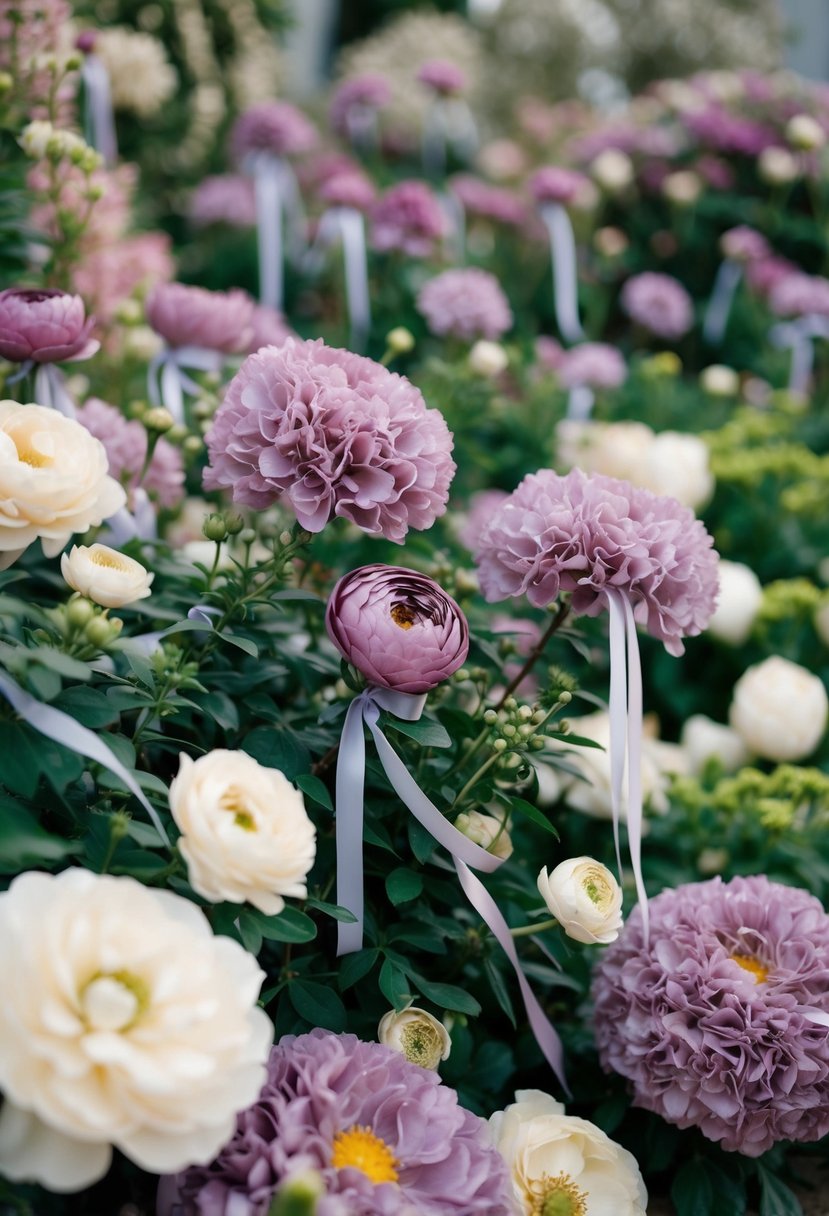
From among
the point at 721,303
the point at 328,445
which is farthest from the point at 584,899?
the point at 721,303

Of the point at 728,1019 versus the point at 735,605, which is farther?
the point at 735,605

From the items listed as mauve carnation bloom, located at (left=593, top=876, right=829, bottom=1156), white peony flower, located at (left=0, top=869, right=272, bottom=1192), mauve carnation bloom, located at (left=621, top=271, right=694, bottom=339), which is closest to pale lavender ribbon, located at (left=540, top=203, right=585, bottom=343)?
mauve carnation bloom, located at (left=621, top=271, right=694, bottom=339)

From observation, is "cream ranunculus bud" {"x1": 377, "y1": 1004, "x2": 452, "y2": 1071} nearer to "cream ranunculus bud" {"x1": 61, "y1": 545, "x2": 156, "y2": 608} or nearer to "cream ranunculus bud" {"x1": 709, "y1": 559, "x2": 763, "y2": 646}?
"cream ranunculus bud" {"x1": 61, "y1": 545, "x2": 156, "y2": 608}

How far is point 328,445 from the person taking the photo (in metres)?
0.89

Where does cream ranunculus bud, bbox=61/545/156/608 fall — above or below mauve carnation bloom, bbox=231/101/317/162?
above

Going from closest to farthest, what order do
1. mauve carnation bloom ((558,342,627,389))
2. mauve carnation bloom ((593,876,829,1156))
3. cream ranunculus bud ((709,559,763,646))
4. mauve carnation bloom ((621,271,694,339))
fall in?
mauve carnation bloom ((593,876,829,1156))
cream ranunculus bud ((709,559,763,646))
mauve carnation bloom ((558,342,627,389))
mauve carnation bloom ((621,271,694,339))

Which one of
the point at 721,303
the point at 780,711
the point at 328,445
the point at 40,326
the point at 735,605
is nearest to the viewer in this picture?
the point at 328,445

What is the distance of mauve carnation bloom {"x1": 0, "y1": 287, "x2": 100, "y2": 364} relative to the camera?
1.05m

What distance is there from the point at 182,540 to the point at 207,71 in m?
1.94

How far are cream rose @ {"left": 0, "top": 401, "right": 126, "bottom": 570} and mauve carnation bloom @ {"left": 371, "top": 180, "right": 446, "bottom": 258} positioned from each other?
4.78 feet

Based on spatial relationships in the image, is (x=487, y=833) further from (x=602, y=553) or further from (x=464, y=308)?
(x=464, y=308)

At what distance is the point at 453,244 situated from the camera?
2795 millimetres

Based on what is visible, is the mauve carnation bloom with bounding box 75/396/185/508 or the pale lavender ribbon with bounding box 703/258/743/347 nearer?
the mauve carnation bloom with bounding box 75/396/185/508

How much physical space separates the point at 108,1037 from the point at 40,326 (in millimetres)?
687
